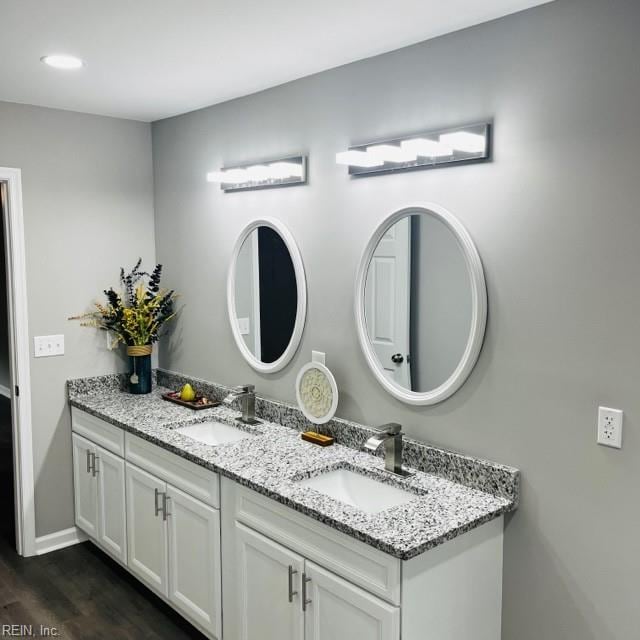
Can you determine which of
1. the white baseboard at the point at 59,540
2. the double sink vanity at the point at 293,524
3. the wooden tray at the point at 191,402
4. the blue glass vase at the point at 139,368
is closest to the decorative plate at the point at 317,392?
the double sink vanity at the point at 293,524

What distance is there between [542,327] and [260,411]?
4.94 feet

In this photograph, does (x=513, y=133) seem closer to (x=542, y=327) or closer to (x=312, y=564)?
(x=542, y=327)

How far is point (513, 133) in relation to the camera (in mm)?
2086

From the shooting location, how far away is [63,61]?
2.56 metres

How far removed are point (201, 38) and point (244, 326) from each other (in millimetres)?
1387

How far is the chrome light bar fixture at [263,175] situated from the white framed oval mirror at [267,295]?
176 mm

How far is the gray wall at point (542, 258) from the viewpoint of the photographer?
6.15 feet

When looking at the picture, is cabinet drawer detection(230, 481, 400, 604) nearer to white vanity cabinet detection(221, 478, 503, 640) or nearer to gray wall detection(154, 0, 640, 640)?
white vanity cabinet detection(221, 478, 503, 640)

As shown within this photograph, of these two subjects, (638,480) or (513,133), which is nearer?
(638,480)

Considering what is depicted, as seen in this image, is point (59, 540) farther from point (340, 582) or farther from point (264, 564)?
point (340, 582)

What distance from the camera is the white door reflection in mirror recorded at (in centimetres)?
247

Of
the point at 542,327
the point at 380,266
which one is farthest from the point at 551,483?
the point at 380,266

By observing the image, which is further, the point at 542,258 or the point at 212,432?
the point at 212,432

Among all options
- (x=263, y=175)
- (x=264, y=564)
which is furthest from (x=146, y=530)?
(x=263, y=175)
